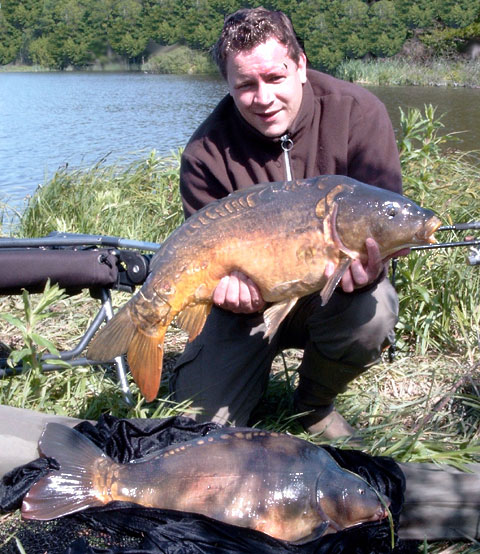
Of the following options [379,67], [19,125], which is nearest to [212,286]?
[19,125]

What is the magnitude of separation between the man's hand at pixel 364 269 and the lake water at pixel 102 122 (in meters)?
3.78

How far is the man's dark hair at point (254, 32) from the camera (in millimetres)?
2189

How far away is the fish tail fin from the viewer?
1.68 metres

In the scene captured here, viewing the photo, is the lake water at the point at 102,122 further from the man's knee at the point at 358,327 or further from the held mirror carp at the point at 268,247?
the held mirror carp at the point at 268,247

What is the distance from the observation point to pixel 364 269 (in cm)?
190

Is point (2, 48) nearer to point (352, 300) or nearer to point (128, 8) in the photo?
point (128, 8)

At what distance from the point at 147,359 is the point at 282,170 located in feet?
2.83

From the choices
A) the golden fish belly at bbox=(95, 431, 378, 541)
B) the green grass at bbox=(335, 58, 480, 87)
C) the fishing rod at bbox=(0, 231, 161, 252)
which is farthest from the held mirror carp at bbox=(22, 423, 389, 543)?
the green grass at bbox=(335, 58, 480, 87)

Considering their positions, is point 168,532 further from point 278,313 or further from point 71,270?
point 71,270

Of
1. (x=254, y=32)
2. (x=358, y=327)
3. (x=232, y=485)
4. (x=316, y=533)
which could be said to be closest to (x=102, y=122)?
(x=254, y=32)

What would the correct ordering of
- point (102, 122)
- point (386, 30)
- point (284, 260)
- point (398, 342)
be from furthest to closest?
point (386, 30) < point (102, 122) < point (398, 342) < point (284, 260)

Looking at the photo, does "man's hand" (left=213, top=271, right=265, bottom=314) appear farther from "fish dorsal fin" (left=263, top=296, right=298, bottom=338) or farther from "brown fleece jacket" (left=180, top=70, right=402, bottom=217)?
"brown fleece jacket" (left=180, top=70, right=402, bottom=217)

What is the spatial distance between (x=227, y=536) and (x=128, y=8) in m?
17.7

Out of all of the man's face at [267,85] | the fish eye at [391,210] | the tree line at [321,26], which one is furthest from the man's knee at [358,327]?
the tree line at [321,26]
